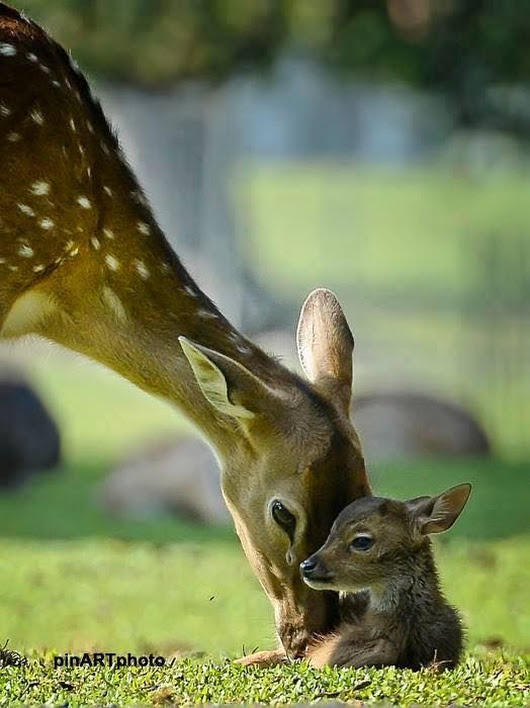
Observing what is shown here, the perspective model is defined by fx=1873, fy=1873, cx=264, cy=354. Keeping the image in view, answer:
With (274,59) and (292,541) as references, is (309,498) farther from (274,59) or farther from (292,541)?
(274,59)

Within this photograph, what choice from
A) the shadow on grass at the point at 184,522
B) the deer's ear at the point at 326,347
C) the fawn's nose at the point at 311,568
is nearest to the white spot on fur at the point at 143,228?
the deer's ear at the point at 326,347

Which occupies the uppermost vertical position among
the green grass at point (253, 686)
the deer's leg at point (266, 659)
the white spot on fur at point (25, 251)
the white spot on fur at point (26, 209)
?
the white spot on fur at point (26, 209)

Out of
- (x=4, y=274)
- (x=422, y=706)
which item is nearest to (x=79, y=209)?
(x=4, y=274)

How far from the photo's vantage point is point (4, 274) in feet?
25.1

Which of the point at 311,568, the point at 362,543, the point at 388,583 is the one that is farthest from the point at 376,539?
the point at 311,568

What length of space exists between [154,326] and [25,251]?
69cm

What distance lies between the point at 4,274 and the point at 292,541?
5.24ft

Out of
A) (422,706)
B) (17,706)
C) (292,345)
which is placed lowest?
(292,345)

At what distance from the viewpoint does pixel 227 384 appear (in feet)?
24.7

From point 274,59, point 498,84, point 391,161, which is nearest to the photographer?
point 498,84

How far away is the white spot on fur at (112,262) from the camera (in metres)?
8.02

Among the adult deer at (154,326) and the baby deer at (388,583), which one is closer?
the baby deer at (388,583)

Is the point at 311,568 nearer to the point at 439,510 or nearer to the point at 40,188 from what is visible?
the point at 439,510

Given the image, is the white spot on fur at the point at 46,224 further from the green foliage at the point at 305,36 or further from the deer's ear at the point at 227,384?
the green foliage at the point at 305,36
